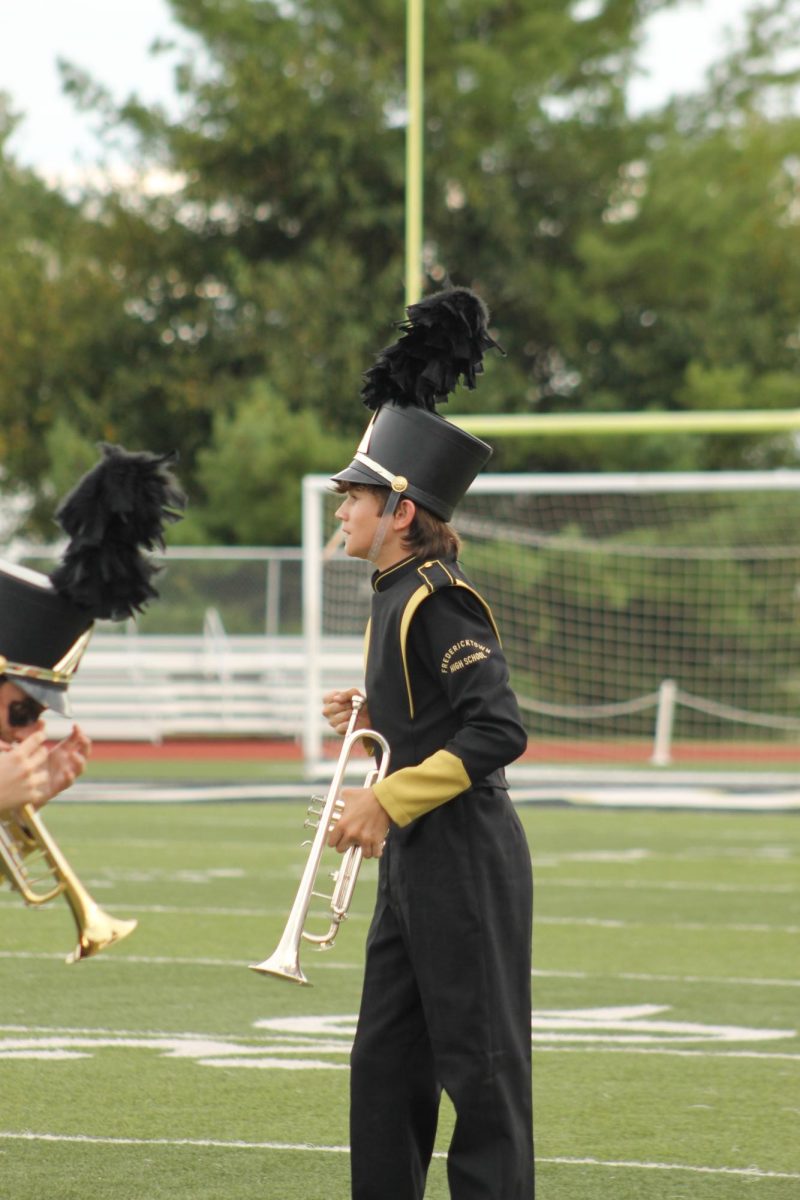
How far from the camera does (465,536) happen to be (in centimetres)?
2195

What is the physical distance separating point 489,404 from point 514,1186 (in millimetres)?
26162

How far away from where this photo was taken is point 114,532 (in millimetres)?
4027

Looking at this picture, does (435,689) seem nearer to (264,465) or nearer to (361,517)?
(361,517)

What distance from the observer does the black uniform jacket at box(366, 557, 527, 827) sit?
→ 11.7 feet

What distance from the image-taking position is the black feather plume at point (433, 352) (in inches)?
150

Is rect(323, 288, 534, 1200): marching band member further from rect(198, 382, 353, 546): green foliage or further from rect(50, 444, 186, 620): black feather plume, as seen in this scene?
rect(198, 382, 353, 546): green foliage

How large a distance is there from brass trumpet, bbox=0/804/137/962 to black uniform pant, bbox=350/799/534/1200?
83 cm

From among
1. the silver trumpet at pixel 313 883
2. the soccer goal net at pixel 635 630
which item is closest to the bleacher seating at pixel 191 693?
the soccer goal net at pixel 635 630

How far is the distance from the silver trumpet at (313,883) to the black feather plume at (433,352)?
67 cm

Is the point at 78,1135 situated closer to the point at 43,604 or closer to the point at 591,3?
the point at 43,604

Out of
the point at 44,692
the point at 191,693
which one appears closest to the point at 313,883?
the point at 44,692

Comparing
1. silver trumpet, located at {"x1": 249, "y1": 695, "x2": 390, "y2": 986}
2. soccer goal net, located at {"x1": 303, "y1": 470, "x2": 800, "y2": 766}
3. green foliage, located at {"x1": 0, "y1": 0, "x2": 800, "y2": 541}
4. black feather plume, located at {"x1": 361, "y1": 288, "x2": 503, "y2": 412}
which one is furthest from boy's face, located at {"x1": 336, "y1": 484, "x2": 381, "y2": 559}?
green foliage, located at {"x1": 0, "y1": 0, "x2": 800, "y2": 541}

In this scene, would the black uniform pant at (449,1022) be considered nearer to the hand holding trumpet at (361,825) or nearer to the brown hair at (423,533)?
the hand holding trumpet at (361,825)

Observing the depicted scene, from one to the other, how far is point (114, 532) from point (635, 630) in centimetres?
2074
